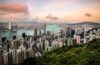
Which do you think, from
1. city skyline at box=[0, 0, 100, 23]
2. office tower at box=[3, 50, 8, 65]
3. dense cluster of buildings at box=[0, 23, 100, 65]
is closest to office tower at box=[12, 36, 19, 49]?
dense cluster of buildings at box=[0, 23, 100, 65]

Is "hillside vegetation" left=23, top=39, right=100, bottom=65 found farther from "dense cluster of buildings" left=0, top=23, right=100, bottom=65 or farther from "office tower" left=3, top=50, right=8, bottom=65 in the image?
"office tower" left=3, top=50, right=8, bottom=65

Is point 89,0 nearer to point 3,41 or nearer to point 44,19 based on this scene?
point 44,19

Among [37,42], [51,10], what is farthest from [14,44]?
[51,10]

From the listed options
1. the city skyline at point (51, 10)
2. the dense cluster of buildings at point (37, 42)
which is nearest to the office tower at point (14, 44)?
the dense cluster of buildings at point (37, 42)

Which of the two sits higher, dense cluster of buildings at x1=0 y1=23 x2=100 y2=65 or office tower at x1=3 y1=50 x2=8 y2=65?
dense cluster of buildings at x1=0 y1=23 x2=100 y2=65

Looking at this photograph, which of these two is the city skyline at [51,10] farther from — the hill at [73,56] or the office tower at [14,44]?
the hill at [73,56]

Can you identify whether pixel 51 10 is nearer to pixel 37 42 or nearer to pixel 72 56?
pixel 37 42
